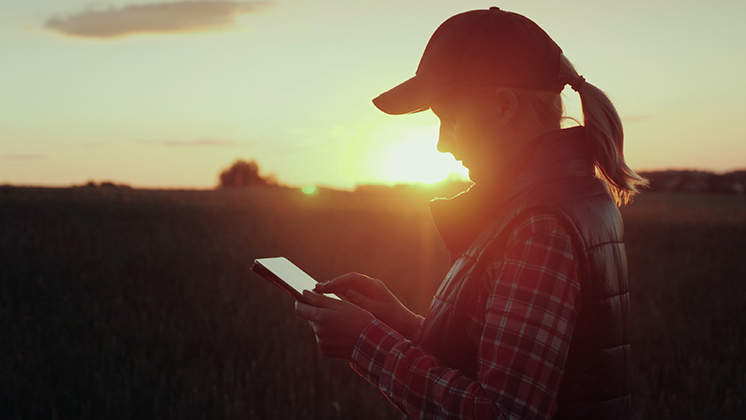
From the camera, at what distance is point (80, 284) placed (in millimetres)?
7754

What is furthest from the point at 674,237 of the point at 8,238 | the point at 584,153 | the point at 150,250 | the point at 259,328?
the point at 8,238

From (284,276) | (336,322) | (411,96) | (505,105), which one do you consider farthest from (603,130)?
(284,276)

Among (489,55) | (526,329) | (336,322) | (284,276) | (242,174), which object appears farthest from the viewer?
(242,174)

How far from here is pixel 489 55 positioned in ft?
5.18

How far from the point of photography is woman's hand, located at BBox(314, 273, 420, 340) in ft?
6.89

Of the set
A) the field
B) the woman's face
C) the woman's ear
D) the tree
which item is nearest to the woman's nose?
the woman's face

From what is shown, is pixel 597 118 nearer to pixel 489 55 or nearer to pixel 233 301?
pixel 489 55

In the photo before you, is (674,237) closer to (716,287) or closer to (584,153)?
(716,287)

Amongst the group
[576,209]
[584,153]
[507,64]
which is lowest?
[576,209]

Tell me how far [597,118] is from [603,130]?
0.13 ft

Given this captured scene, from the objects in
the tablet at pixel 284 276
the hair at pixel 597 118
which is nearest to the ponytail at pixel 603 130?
the hair at pixel 597 118

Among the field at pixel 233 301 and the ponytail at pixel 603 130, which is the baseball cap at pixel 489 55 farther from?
the field at pixel 233 301

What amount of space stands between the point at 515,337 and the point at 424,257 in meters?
7.95

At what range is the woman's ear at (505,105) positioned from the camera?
1.58 metres
